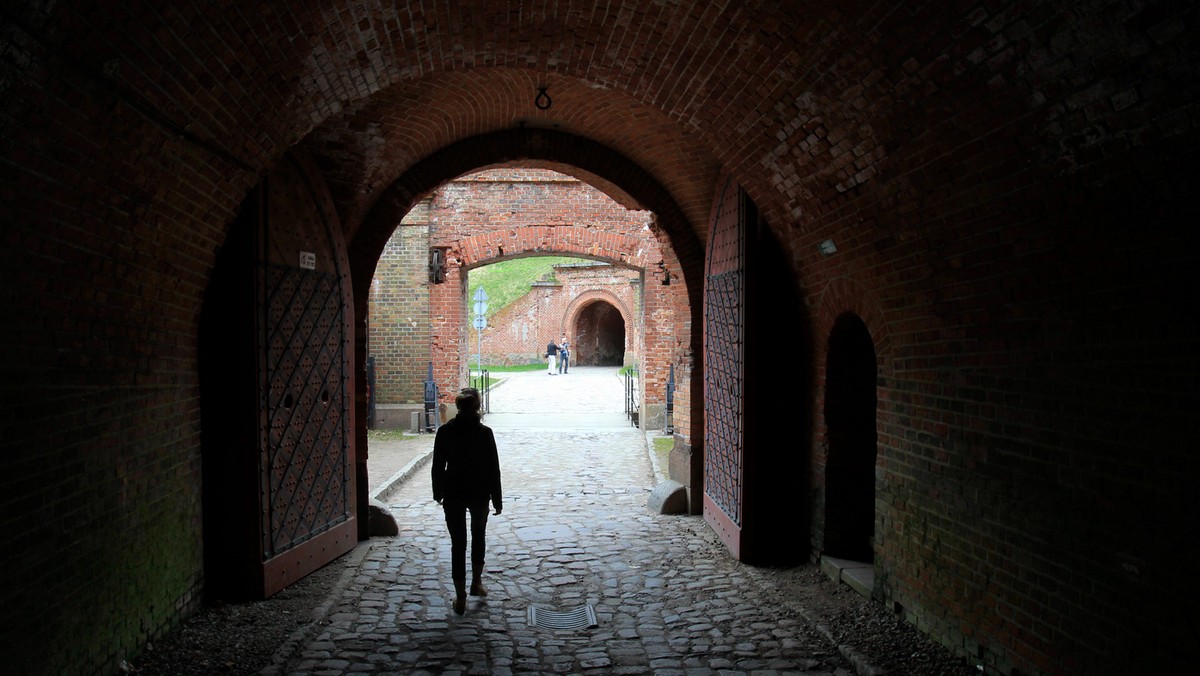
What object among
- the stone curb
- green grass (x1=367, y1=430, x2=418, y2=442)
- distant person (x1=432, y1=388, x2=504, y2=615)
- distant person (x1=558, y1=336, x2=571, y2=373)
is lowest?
the stone curb

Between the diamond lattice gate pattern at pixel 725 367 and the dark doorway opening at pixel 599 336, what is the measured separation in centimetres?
3195

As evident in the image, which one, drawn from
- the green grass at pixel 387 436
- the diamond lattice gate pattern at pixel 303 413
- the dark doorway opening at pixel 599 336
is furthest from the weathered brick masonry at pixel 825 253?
the dark doorway opening at pixel 599 336

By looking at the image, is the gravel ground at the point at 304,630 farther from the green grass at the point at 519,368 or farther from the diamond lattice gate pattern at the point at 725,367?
the green grass at the point at 519,368

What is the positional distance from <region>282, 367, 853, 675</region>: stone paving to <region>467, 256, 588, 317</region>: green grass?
27.0 meters

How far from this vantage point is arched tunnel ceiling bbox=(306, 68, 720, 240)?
699 centimetres

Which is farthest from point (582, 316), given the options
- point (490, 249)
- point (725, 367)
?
point (725, 367)

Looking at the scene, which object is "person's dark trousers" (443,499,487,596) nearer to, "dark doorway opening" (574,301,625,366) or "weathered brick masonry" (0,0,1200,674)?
"weathered brick masonry" (0,0,1200,674)

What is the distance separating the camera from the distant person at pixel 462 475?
5727 mm

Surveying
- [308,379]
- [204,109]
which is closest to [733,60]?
[204,109]

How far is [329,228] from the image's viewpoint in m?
7.15

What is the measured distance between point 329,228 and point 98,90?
12.1 ft

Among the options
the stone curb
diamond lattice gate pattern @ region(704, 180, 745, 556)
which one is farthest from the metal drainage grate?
the stone curb

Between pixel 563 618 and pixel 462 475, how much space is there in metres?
1.23

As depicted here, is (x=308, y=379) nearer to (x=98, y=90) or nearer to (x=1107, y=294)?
(x=98, y=90)
